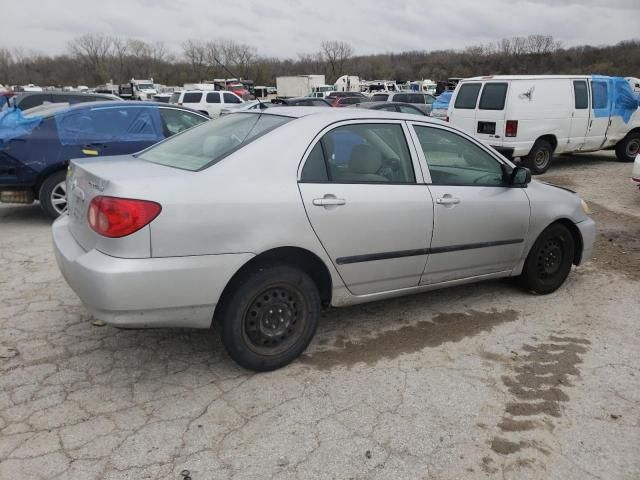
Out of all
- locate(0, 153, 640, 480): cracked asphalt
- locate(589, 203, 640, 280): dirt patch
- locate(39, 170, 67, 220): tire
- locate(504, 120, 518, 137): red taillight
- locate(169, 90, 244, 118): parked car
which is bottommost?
locate(0, 153, 640, 480): cracked asphalt

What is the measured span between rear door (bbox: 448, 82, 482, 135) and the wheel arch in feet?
27.8

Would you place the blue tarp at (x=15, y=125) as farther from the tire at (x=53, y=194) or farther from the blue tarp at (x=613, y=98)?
the blue tarp at (x=613, y=98)

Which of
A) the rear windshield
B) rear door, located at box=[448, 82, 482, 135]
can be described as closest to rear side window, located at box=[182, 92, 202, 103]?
rear door, located at box=[448, 82, 482, 135]

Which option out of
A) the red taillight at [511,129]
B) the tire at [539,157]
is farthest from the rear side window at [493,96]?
the tire at [539,157]

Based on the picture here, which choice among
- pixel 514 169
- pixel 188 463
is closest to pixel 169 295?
pixel 188 463

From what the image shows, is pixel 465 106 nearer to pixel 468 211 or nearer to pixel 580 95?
pixel 580 95

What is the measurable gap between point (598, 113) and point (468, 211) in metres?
9.31

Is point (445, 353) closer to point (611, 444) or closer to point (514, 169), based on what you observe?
point (611, 444)

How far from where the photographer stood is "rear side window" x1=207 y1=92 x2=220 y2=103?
2336 cm

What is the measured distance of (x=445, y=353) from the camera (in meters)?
3.60

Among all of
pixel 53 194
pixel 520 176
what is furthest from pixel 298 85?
pixel 520 176

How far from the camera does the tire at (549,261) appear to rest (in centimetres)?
452

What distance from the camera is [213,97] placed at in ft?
76.8

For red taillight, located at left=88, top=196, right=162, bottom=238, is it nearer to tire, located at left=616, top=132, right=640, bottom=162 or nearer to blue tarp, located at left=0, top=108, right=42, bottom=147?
blue tarp, located at left=0, top=108, right=42, bottom=147
